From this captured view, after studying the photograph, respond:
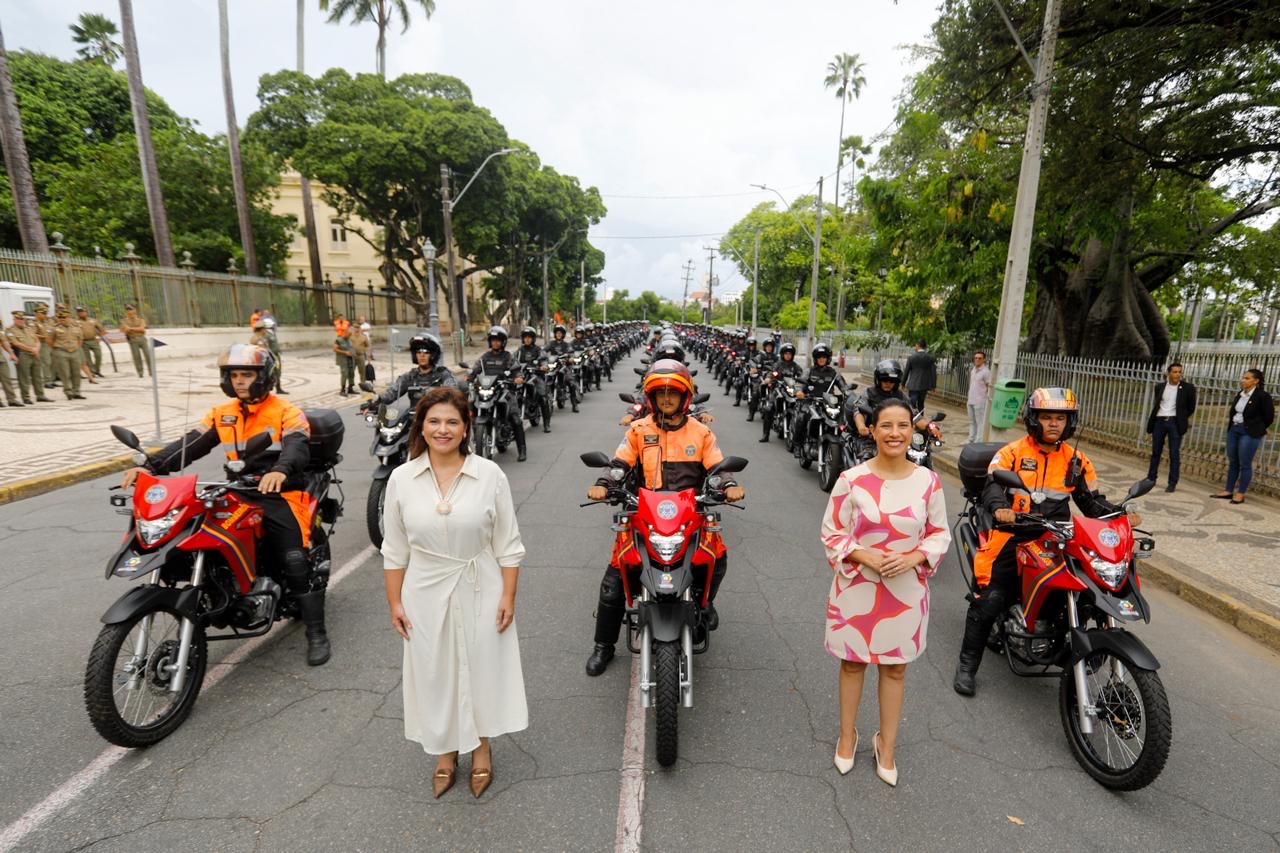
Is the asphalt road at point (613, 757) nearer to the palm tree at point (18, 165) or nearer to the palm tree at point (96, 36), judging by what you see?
the palm tree at point (18, 165)

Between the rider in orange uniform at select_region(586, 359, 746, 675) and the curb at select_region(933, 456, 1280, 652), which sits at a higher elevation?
the rider in orange uniform at select_region(586, 359, 746, 675)

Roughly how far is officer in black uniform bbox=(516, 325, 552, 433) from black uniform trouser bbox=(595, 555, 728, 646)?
8183 millimetres

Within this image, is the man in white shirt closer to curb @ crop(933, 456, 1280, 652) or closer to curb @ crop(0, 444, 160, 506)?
curb @ crop(933, 456, 1280, 652)

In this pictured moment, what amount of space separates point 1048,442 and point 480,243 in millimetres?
30597

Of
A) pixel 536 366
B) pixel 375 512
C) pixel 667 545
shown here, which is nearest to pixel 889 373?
pixel 667 545

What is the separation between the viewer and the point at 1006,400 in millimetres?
8898

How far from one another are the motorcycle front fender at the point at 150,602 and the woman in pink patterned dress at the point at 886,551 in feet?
9.77

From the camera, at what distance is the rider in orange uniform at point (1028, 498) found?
3.37 m

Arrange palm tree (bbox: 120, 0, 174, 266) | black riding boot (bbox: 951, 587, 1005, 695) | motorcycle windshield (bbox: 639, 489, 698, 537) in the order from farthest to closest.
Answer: palm tree (bbox: 120, 0, 174, 266)
black riding boot (bbox: 951, 587, 1005, 695)
motorcycle windshield (bbox: 639, 489, 698, 537)

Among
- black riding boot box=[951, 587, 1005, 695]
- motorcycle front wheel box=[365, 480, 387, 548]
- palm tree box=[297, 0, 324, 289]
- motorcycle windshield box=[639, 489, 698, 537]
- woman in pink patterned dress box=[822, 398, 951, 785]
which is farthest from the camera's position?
palm tree box=[297, 0, 324, 289]

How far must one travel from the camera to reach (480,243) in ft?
102

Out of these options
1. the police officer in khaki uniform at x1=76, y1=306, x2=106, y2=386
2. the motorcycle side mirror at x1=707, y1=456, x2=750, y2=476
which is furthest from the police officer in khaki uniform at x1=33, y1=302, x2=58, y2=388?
the motorcycle side mirror at x1=707, y1=456, x2=750, y2=476

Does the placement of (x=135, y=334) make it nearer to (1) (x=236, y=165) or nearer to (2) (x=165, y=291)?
(2) (x=165, y=291)

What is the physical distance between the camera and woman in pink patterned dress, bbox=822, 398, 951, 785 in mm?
2504
